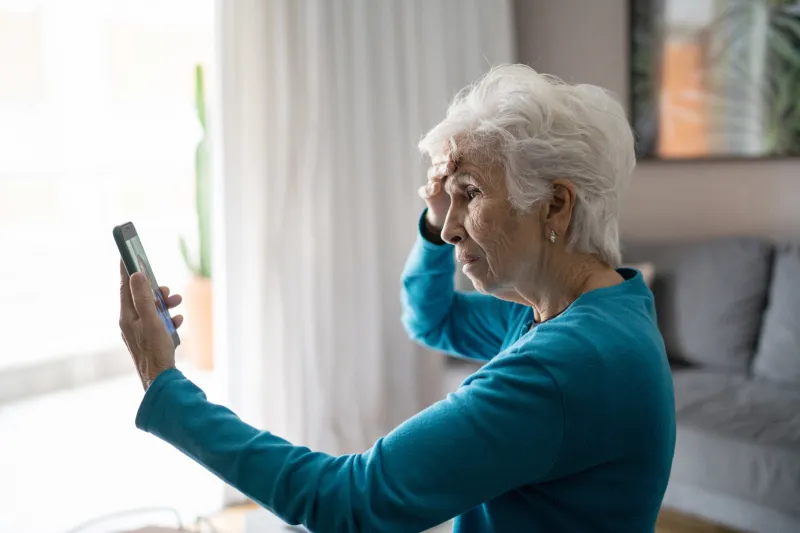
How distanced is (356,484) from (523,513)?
0.73 feet

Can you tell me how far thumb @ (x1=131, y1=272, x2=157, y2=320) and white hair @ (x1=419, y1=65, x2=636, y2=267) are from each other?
46 cm

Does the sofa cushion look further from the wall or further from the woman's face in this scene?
the woman's face

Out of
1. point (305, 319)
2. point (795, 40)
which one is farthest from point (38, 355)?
point (795, 40)

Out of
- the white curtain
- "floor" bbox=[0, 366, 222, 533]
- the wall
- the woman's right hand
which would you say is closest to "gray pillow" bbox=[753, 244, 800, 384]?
the wall

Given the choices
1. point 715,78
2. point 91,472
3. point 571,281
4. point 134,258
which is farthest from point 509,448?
point 715,78

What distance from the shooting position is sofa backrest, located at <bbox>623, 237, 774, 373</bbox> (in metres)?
2.88

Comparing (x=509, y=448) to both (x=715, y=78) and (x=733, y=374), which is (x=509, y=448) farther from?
(x=715, y=78)

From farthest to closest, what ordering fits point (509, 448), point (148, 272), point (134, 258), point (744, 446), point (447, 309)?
point (744, 446) < point (447, 309) < point (148, 272) < point (134, 258) < point (509, 448)

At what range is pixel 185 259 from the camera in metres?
3.88

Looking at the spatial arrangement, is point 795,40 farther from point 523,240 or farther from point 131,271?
point 131,271

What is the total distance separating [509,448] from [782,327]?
2238 millimetres

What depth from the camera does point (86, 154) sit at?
12.2 ft

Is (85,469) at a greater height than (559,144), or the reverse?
(559,144)

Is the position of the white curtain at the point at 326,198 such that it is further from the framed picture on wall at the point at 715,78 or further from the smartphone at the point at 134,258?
the smartphone at the point at 134,258
